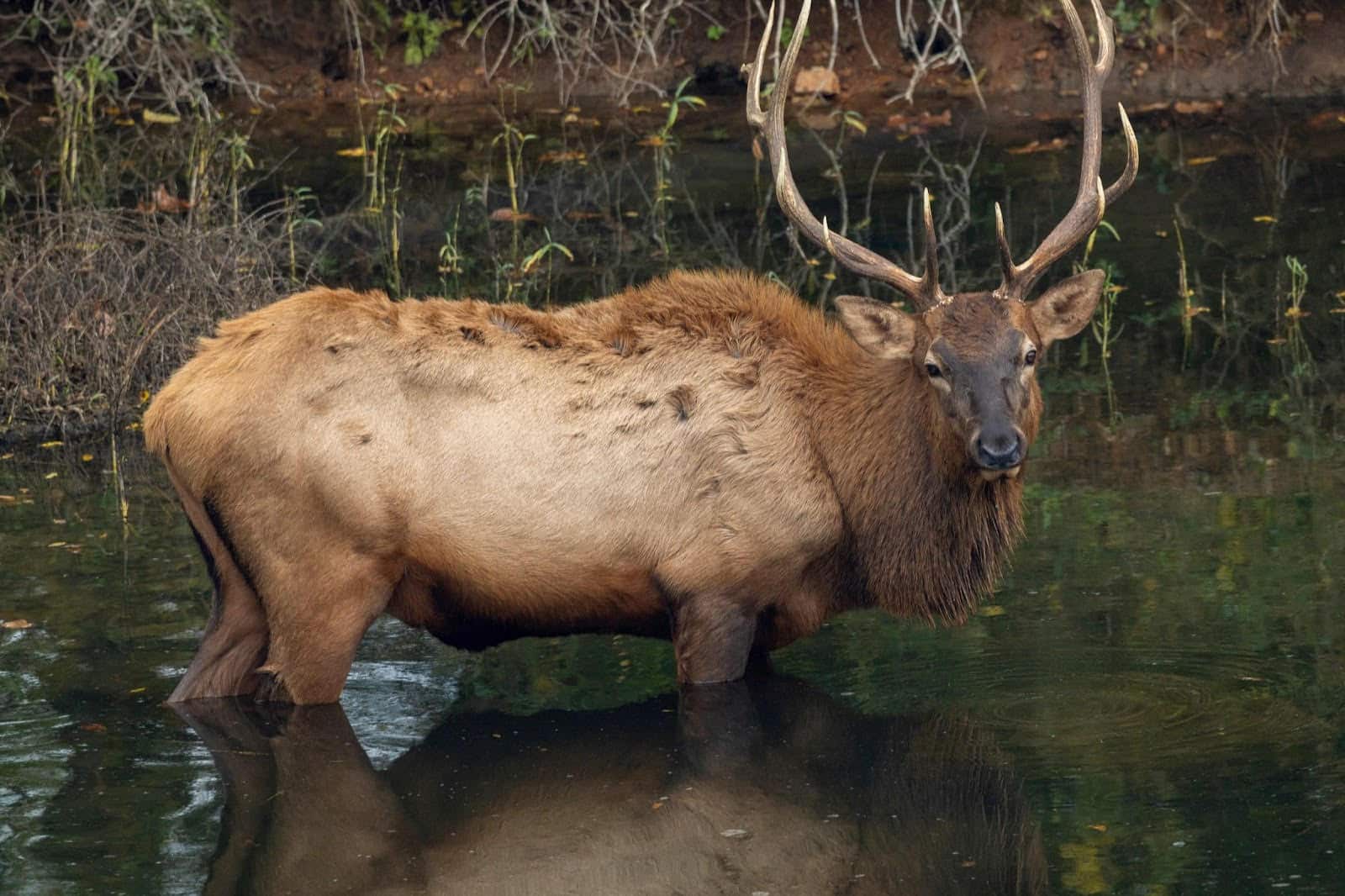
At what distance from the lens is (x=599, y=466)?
23.1ft

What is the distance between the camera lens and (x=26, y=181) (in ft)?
48.9

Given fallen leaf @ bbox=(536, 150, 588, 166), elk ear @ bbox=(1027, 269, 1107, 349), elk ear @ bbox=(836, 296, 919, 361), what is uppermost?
elk ear @ bbox=(1027, 269, 1107, 349)

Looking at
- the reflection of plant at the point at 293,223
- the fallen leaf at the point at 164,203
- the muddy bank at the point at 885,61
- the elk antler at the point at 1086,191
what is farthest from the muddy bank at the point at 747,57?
the elk antler at the point at 1086,191

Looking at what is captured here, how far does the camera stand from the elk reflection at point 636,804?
5766 mm

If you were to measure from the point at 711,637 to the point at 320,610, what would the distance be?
1330 millimetres

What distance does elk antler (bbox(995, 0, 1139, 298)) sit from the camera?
7.16 meters

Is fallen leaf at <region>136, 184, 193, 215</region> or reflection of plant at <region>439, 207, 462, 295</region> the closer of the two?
reflection of plant at <region>439, 207, 462, 295</region>

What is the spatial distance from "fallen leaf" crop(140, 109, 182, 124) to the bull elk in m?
9.45

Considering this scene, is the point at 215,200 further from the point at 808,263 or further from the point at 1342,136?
the point at 1342,136

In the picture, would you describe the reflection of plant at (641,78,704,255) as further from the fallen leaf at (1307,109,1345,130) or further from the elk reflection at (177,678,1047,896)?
the elk reflection at (177,678,1047,896)

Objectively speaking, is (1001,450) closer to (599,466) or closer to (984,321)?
(984,321)

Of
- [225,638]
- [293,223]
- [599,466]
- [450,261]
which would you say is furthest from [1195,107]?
[225,638]

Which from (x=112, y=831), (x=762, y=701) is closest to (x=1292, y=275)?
(x=762, y=701)

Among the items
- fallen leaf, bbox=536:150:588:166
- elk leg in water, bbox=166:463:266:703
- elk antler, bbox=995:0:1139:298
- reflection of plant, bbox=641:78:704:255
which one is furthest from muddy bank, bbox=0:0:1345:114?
elk leg in water, bbox=166:463:266:703
